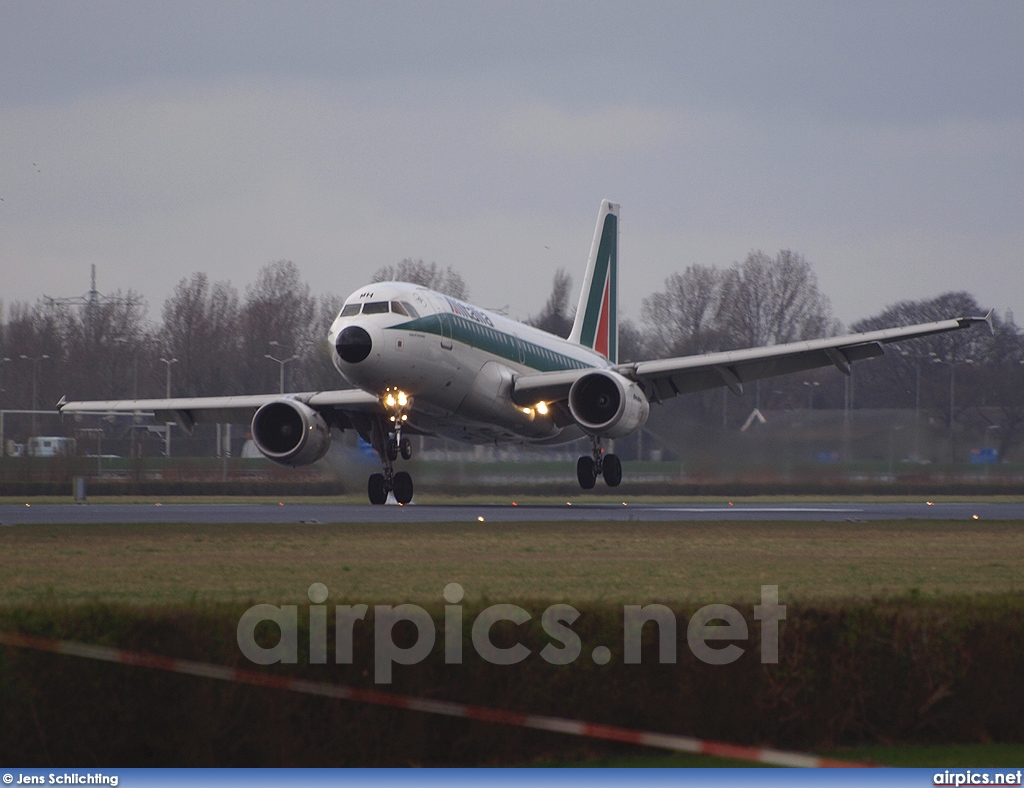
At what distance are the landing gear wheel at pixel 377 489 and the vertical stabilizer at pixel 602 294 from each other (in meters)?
11.0

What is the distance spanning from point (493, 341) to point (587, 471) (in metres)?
6.23

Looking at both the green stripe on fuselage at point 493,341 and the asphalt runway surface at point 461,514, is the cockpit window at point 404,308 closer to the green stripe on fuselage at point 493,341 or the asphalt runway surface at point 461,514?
the green stripe on fuselage at point 493,341

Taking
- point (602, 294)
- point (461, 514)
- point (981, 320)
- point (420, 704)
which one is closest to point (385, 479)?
point (461, 514)

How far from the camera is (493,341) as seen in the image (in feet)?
125

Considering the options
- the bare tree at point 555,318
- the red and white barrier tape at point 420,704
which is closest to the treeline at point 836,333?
the bare tree at point 555,318

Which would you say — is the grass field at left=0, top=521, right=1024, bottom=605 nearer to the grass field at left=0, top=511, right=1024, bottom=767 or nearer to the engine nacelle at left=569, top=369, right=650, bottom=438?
the grass field at left=0, top=511, right=1024, bottom=767

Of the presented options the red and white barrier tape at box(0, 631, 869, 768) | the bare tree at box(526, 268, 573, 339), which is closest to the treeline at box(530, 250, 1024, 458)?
the bare tree at box(526, 268, 573, 339)

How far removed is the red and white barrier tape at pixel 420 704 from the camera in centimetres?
877

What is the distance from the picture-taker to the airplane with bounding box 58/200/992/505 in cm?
3500

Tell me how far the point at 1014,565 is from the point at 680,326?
75.6m

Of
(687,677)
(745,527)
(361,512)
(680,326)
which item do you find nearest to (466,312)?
(361,512)

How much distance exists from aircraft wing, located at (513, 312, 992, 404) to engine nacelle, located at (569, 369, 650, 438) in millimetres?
A: 485

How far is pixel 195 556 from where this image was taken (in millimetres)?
22297

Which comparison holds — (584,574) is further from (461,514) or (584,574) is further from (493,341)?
(493,341)
